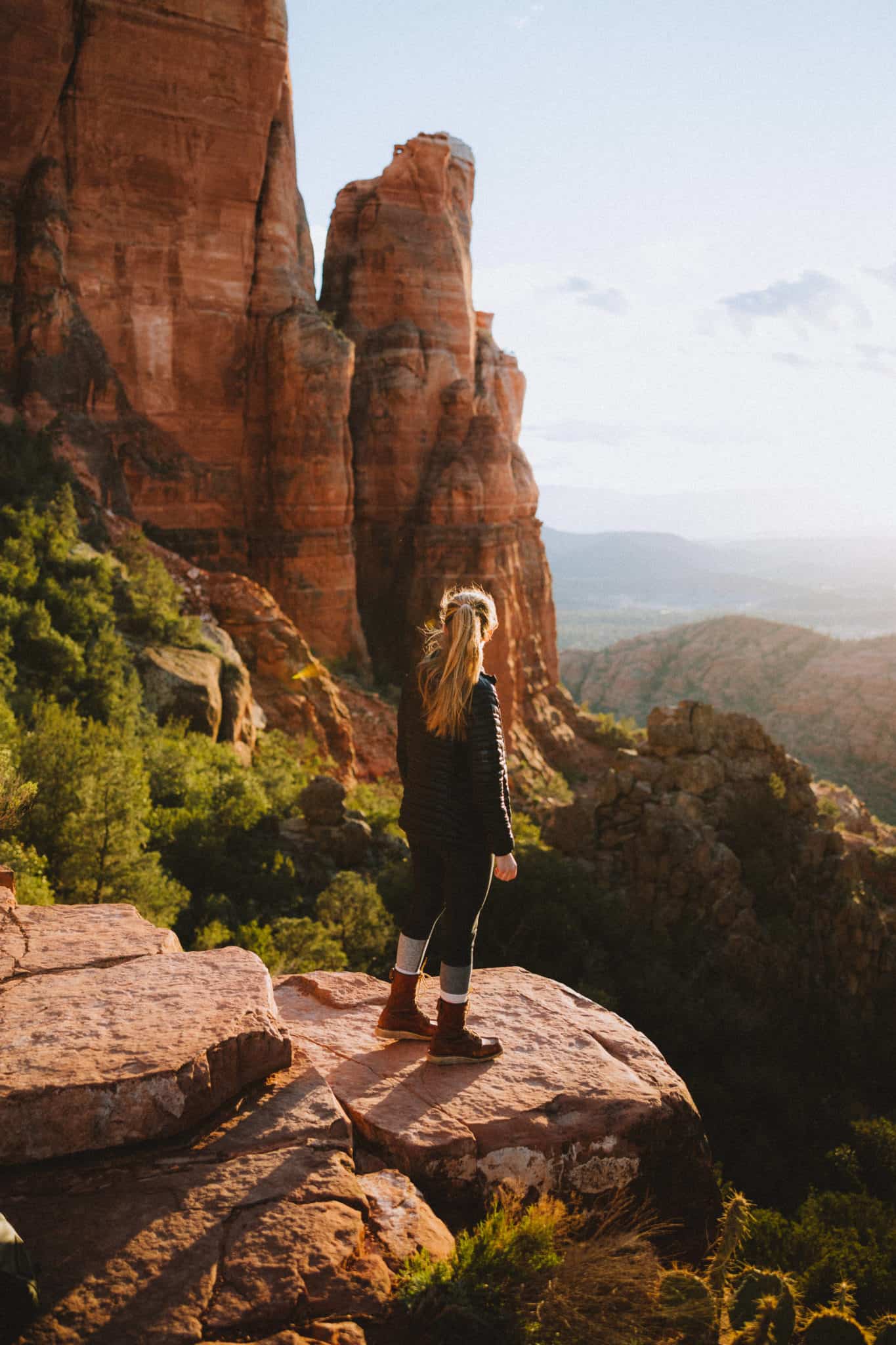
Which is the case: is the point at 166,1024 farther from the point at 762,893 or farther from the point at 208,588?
the point at 208,588

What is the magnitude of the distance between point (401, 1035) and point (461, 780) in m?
1.33

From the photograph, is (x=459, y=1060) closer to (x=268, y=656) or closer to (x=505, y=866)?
(x=505, y=866)

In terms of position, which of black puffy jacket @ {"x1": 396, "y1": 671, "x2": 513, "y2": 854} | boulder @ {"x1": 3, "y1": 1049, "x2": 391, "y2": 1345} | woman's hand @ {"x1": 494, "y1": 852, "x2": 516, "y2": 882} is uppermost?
black puffy jacket @ {"x1": 396, "y1": 671, "x2": 513, "y2": 854}

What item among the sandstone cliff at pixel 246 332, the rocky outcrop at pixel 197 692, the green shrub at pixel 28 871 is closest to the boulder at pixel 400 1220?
the green shrub at pixel 28 871

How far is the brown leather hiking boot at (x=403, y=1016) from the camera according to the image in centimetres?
451

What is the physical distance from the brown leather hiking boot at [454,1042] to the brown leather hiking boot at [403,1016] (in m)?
0.24

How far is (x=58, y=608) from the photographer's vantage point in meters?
12.7

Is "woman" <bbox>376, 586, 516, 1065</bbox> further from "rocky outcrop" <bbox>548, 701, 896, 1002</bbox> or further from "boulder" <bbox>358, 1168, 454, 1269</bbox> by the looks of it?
"rocky outcrop" <bbox>548, 701, 896, 1002</bbox>

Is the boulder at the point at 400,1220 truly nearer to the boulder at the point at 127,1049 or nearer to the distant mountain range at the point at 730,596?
the boulder at the point at 127,1049

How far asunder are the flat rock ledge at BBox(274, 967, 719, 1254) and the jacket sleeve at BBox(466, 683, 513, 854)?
105 cm

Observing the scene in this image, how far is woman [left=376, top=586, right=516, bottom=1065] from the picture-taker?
163 inches

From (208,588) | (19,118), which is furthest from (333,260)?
(208,588)

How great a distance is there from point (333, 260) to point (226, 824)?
2318 centimetres

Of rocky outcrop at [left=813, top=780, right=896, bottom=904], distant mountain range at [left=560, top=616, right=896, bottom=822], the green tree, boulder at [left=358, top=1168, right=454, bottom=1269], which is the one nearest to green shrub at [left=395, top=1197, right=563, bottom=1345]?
boulder at [left=358, top=1168, right=454, bottom=1269]
